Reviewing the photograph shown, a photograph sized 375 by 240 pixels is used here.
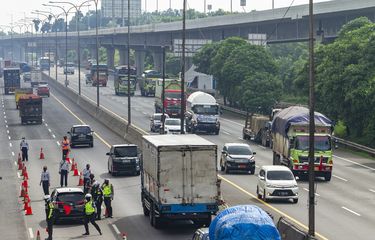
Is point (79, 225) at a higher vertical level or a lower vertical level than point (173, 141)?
lower

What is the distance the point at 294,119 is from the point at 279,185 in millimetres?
10446

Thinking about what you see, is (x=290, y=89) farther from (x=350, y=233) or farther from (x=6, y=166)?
(x=350, y=233)

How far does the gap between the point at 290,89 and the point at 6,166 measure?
76203 mm

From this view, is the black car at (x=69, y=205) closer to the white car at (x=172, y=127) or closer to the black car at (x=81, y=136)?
the black car at (x=81, y=136)

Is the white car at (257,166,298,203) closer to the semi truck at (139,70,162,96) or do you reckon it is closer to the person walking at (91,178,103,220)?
the person walking at (91,178,103,220)

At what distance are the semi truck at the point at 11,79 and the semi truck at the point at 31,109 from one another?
47113 mm

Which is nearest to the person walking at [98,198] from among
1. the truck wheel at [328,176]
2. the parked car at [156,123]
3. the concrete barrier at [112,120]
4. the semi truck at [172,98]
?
the truck wheel at [328,176]

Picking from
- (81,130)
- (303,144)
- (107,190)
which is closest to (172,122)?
(81,130)

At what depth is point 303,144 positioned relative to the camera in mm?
53156

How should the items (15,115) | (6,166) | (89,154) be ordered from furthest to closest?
(15,115) → (89,154) → (6,166)

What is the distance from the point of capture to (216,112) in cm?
8356

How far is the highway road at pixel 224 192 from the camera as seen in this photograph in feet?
124

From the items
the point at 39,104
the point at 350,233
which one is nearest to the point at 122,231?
the point at 350,233

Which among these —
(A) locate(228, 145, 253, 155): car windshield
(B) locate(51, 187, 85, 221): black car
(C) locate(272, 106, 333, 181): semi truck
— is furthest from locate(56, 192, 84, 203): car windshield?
(A) locate(228, 145, 253, 155): car windshield
